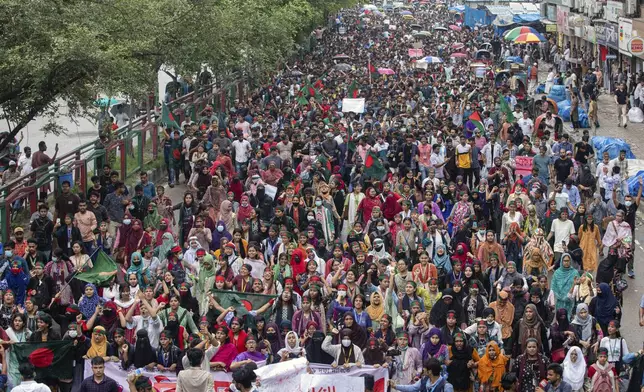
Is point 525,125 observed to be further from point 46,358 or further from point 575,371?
point 46,358

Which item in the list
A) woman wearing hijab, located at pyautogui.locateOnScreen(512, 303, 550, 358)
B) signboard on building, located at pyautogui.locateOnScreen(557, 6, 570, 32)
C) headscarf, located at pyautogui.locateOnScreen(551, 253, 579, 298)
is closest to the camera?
woman wearing hijab, located at pyautogui.locateOnScreen(512, 303, 550, 358)

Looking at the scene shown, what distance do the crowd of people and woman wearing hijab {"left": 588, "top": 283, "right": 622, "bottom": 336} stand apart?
17mm

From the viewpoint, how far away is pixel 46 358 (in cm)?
1277

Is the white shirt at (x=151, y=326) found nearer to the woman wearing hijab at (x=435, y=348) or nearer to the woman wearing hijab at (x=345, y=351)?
the woman wearing hijab at (x=345, y=351)

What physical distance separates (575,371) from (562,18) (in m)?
46.7

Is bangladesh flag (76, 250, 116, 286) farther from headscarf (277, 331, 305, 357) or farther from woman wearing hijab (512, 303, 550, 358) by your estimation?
woman wearing hijab (512, 303, 550, 358)

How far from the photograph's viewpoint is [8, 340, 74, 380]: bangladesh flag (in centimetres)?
1270

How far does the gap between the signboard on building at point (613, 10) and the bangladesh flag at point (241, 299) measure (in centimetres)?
3187

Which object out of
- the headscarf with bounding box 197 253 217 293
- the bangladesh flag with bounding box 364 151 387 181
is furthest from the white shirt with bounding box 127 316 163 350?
the bangladesh flag with bounding box 364 151 387 181

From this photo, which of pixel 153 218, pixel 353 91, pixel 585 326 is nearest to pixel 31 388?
pixel 585 326

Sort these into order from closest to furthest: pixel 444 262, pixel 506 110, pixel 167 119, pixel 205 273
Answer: pixel 205 273 → pixel 444 262 → pixel 167 119 → pixel 506 110

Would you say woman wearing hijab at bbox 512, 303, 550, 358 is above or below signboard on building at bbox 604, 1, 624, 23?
above

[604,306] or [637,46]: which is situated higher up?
[604,306]

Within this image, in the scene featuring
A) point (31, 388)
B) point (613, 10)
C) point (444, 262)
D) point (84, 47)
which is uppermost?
point (84, 47)
